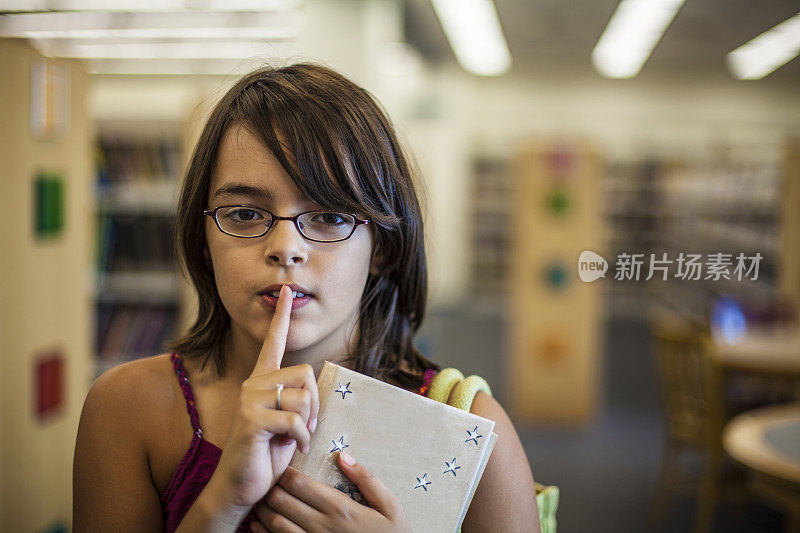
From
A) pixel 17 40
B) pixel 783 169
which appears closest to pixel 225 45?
pixel 17 40

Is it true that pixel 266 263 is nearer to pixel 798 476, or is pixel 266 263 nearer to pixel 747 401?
pixel 798 476

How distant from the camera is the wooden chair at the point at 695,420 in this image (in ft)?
10.5

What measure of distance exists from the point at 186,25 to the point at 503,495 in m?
5.01

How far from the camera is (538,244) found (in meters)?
4.96

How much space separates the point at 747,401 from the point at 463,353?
13.4ft

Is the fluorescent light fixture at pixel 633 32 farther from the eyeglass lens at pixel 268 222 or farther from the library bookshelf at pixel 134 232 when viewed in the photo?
the library bookshelf at pixel 134 232

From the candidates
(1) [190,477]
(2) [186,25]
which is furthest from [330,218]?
(2) [186,25]

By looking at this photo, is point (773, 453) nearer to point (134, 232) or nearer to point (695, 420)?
point (695, 420)

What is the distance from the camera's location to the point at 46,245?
→ 2.45 metres

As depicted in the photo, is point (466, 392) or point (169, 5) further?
point (169, 5)

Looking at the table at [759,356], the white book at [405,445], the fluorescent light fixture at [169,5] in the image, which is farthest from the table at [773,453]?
the fluorescent light fixture at [169,5]

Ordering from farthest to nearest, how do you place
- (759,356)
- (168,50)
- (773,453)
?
(168,50), (759,356), (773,453)

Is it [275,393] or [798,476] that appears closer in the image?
[275,393]

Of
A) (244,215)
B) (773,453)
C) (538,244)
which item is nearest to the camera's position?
(244,215)
